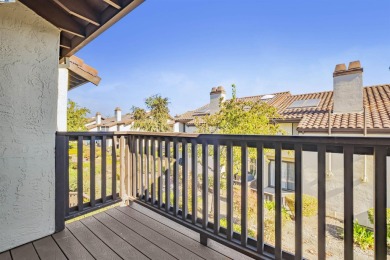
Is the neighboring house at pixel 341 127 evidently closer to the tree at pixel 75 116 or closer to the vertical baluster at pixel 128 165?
the vertical baluster at pixel 128 165

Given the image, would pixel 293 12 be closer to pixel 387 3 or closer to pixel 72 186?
pixel 387 3

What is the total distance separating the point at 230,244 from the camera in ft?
5.79

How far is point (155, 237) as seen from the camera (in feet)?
6.92

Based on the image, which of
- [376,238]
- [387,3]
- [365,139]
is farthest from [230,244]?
[387,3]

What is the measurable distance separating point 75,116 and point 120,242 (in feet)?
36.2

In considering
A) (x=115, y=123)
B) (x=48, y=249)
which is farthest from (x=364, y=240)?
(x=115, y=123)

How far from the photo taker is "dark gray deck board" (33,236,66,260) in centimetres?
180

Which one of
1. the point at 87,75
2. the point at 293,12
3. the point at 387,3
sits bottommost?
the point at 87,75

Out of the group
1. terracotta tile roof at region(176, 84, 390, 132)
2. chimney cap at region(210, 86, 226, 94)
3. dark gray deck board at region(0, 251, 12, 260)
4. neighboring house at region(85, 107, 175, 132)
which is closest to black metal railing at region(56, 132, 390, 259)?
dark gray deck board at region(0, 251, 12, 260)

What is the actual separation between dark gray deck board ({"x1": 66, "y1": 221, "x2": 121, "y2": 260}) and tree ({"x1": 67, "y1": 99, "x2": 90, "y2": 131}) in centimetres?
989

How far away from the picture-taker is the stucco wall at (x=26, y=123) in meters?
1.88

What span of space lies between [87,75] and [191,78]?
1664cm

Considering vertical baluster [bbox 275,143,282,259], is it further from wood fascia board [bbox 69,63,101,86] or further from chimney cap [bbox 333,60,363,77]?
chimney cap [bbox 333,60,363,77]

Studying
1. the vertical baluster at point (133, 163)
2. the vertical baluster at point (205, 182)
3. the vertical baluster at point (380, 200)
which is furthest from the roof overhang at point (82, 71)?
the vertical baluster at point (380, 200)
